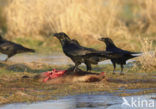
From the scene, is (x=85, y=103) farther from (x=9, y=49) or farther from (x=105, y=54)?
(x=9, y=49)

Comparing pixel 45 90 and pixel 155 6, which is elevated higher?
pixel 155 6

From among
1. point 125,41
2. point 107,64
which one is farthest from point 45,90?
point 125,41

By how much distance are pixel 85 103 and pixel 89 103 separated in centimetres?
7

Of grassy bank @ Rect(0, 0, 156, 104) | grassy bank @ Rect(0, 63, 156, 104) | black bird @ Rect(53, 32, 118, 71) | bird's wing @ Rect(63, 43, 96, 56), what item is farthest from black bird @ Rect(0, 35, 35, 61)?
bird's wing @ Rect(63, 43, 96, 56)

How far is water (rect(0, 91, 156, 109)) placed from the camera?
24.0 ft

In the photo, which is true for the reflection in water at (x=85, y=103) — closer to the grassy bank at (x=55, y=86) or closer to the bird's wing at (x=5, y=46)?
the grassy bank at (x=55, y=86)

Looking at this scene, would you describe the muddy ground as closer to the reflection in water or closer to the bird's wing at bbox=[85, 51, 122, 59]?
the reflection in water

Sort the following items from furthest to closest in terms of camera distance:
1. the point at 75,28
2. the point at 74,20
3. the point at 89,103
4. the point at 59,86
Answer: the point at 74,20, the point at 75,28, the point at 59,86, the point at 89,103

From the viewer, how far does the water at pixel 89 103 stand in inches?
288

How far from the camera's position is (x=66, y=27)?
20.1m

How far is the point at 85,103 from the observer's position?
762 centimetres

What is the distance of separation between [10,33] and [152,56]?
11155 mm

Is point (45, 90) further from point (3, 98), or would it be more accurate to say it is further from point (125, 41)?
point (125, 41)

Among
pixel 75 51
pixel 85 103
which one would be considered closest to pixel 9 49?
pixel 75 51
